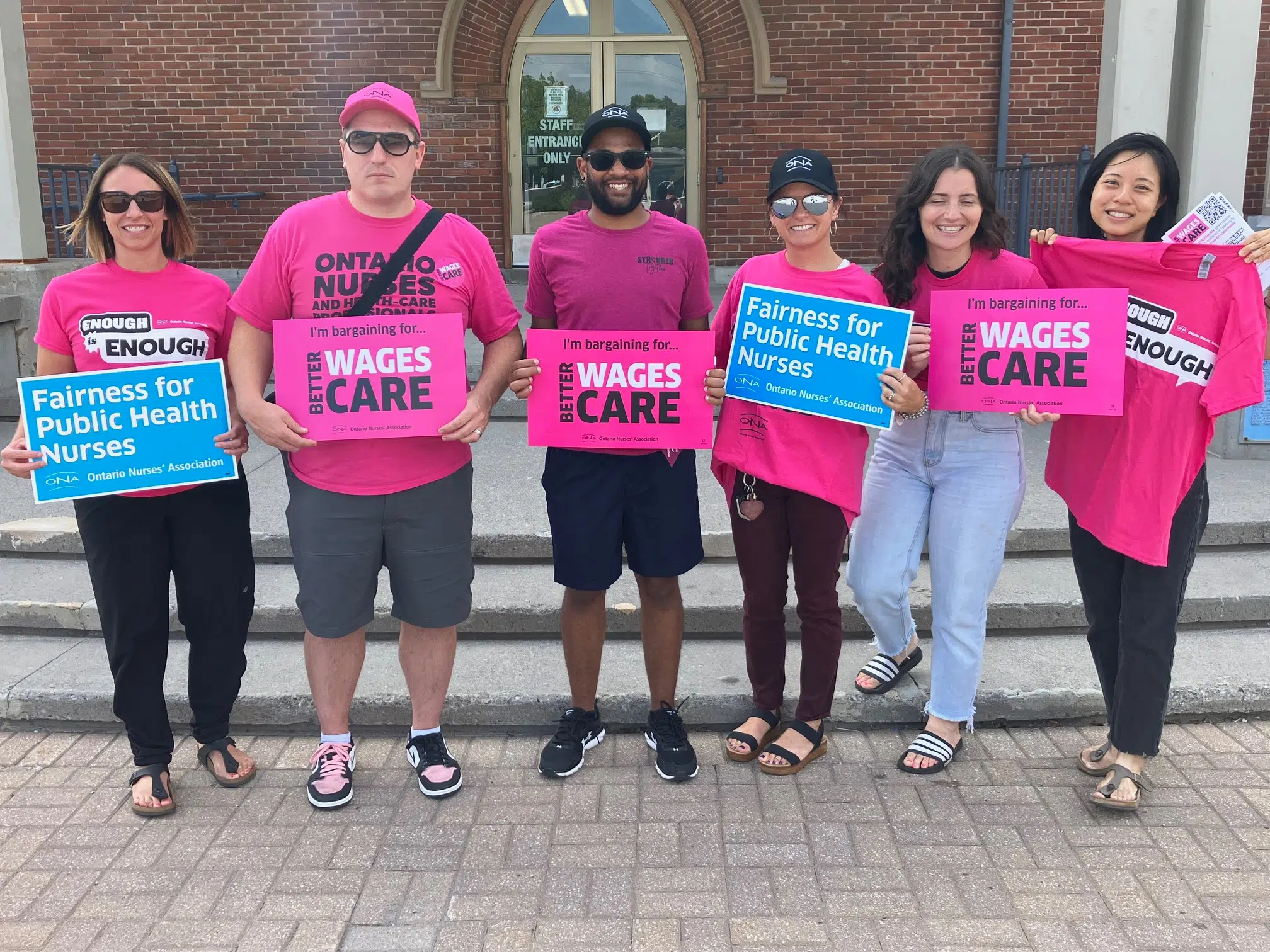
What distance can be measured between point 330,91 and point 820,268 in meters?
8.24

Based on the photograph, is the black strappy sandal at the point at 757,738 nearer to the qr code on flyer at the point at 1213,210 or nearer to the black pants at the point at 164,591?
the black pants at the point at 164,591

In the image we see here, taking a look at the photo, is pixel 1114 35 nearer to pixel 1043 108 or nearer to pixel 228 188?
pixel 1043 108

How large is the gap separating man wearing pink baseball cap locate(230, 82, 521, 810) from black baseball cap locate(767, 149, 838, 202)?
917 mm

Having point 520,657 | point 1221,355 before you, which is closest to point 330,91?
point 520,657

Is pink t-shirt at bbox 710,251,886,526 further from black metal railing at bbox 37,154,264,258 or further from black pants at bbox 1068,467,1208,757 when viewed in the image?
black metal railing at bbox 37,154,264,258

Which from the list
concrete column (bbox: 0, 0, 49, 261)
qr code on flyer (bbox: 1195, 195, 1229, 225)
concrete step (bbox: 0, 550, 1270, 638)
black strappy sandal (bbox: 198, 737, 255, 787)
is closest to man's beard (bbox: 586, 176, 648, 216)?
qr code on flyer (bbox: 1195, 195, 1229, 225)

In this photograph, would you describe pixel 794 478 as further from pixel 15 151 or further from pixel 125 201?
pixel 15 151

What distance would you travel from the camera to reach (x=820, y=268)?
3.20 meters

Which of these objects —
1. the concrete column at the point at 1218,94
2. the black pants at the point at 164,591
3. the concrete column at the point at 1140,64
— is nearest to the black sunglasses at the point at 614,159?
the black pants at the point at 164,591

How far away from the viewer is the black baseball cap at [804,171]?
302 centimetres

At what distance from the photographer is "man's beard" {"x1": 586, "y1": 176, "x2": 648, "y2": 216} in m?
3.08

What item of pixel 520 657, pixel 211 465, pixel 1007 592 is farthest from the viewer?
pixel 1007 592

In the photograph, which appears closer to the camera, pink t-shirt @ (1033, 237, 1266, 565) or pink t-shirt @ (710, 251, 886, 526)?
pink t-shirt @ (1033, 237, 1266, 565)

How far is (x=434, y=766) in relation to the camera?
3.36m
